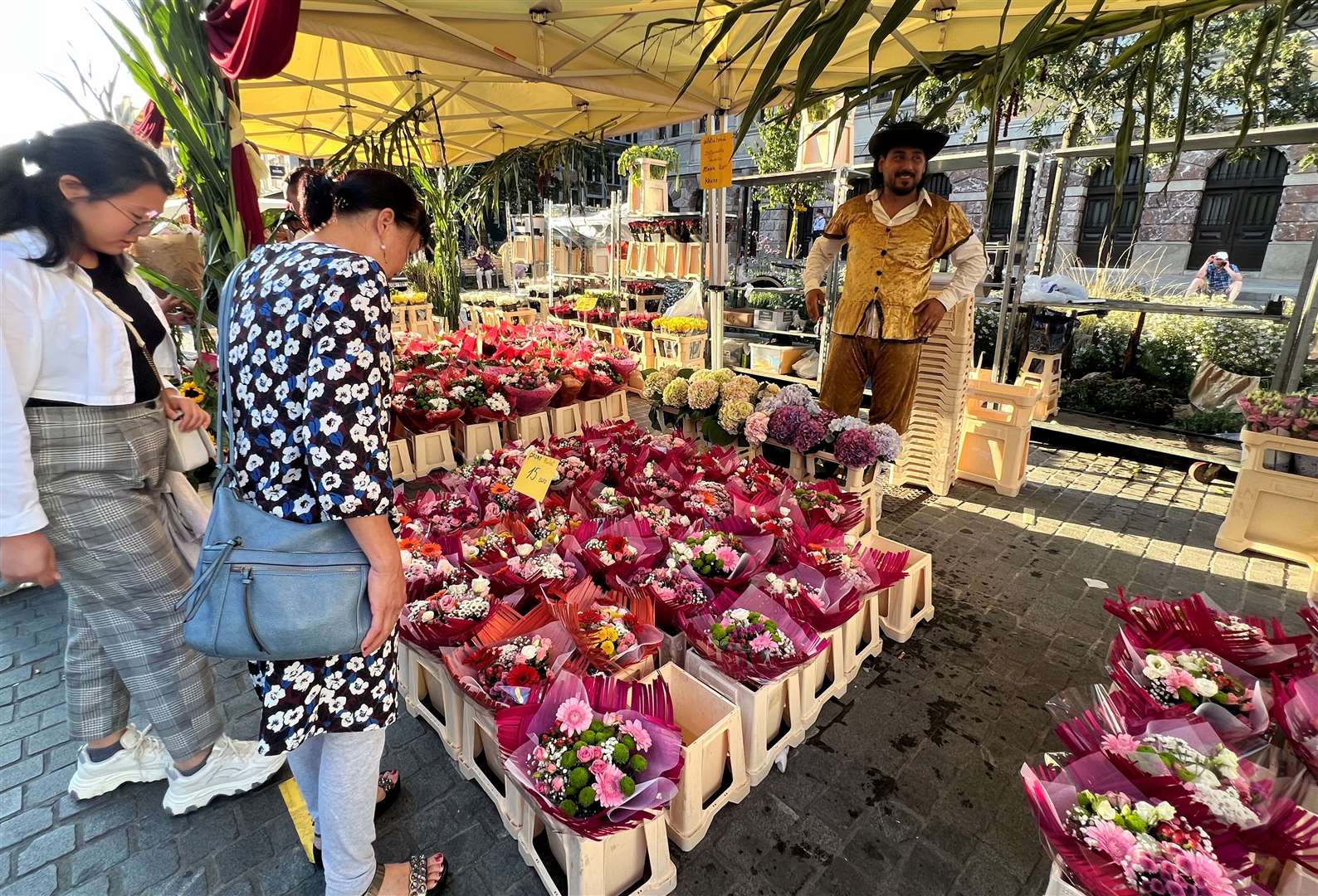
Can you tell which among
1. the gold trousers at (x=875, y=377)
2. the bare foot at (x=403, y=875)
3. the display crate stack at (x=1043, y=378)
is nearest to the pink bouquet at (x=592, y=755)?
the bare foot at (x=403, y=875)

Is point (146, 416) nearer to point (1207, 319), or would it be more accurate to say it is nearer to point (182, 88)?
point (182, 88)

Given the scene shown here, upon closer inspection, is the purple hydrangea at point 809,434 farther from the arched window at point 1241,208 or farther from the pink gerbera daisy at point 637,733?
the arched window at point 1241,208

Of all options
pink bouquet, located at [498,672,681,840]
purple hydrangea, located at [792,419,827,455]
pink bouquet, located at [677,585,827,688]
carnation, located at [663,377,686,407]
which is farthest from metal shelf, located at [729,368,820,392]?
pink bouquet, located at [498,672,681,840]

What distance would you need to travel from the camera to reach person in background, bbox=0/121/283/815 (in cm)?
133

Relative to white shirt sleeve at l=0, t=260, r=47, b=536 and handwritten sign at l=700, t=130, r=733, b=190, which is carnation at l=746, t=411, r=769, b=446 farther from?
white shirt sleeve at l=0, t=260, r=47, b=536

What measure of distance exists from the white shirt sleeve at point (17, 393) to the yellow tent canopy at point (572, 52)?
5.60ft

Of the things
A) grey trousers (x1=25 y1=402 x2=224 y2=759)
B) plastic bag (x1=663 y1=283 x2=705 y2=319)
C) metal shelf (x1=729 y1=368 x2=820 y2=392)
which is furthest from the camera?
plastic bag (x1=663 y1=283 x2=705 y2=319)

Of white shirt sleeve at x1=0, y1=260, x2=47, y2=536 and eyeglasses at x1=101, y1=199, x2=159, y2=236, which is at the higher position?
eyeglasses at x1=101, y1=199, x2=159, y2=236

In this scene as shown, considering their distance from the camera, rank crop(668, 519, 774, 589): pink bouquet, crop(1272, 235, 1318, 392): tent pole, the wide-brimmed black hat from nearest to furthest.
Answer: crop(668, 519, 774, 589): pink bouquet → the wide-brimmed black hat → crop(1272, 235, 1318, 392): tent pole

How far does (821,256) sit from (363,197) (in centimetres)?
296

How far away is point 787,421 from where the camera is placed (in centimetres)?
313

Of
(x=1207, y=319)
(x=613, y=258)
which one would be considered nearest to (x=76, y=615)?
(x=613, y=258)

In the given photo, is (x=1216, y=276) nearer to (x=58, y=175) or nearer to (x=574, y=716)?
(x=574, y=716)

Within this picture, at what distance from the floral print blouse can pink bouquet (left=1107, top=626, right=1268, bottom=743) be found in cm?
180
